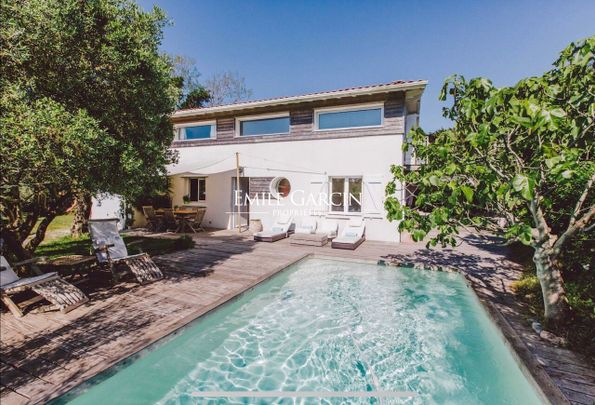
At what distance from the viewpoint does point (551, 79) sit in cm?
409

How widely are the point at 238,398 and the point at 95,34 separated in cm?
722

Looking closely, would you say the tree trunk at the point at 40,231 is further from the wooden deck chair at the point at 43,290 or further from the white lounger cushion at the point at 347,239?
the white lounger cushion at the point at 347,239

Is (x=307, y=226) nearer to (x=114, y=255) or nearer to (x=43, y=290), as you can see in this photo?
(x=114, y=255)

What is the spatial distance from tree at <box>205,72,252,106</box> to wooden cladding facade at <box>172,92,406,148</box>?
16575 mm

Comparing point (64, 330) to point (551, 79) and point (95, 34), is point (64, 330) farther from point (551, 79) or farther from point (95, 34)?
point (551, 79)

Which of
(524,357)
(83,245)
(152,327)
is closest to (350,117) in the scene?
(524,357)

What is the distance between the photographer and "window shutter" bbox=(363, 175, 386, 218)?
12.2 metres

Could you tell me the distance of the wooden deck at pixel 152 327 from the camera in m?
3.35

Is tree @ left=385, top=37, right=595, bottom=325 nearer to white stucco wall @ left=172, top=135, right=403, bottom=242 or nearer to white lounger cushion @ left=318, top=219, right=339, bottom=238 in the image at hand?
white stucco wall @ left=172, top=135, right=403, bottom=242

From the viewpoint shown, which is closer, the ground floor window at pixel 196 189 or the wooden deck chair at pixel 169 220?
the wooden deck chair at pixel 169 220

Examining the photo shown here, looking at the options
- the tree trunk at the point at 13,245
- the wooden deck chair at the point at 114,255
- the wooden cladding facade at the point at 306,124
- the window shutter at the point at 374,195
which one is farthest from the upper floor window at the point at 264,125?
the tree trunk at the point at 13,245

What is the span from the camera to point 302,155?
13.9 m

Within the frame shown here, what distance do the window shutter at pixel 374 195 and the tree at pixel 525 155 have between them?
619 centimetres

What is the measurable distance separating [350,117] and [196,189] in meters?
10.2
